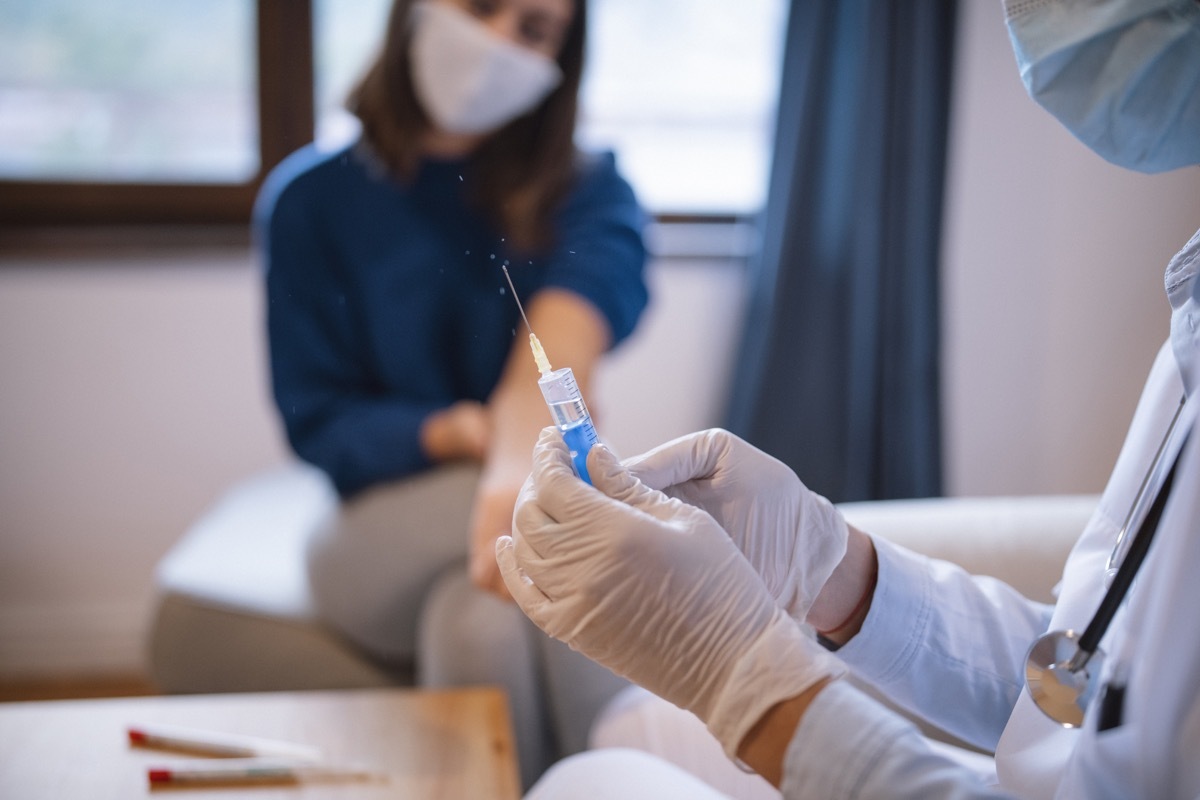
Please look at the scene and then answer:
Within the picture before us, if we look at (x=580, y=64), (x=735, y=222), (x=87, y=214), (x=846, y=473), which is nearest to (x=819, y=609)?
(x=580, y=64)

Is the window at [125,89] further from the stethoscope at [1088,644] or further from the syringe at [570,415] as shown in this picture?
the stethoscope at [1088,644]

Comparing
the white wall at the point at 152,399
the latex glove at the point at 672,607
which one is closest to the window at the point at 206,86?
the white wall at the point at 152,399

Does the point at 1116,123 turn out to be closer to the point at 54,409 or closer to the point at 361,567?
the point at 361,567

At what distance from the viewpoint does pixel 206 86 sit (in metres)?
2.14

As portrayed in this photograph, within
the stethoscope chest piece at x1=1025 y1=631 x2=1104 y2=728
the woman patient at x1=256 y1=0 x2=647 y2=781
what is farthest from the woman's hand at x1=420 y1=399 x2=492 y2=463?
the stethoscope chest piece at x1=1025 y1=631 x2=1104 y2=728

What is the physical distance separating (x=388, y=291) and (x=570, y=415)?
2.34 ft

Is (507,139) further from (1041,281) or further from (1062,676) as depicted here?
(1062,676)

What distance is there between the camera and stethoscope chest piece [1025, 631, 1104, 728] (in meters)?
0.65

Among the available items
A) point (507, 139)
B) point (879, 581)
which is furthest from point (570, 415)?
point (507, 139)

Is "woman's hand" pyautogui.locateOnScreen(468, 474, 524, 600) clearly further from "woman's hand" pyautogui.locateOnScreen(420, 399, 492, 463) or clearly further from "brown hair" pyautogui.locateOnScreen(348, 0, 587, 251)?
"brown hair" pyautogui.locateOnScreen(348, 0, 587, 251)

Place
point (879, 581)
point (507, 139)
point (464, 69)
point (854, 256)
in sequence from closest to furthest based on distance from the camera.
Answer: point (879, 581) → point (464, 69) → point (507, 139) → point (854, 256)

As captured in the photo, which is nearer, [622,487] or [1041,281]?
[622,487]

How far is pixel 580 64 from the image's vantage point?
1421 mm

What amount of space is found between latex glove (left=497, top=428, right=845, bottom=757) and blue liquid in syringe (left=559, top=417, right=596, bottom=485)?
0.11 ft
